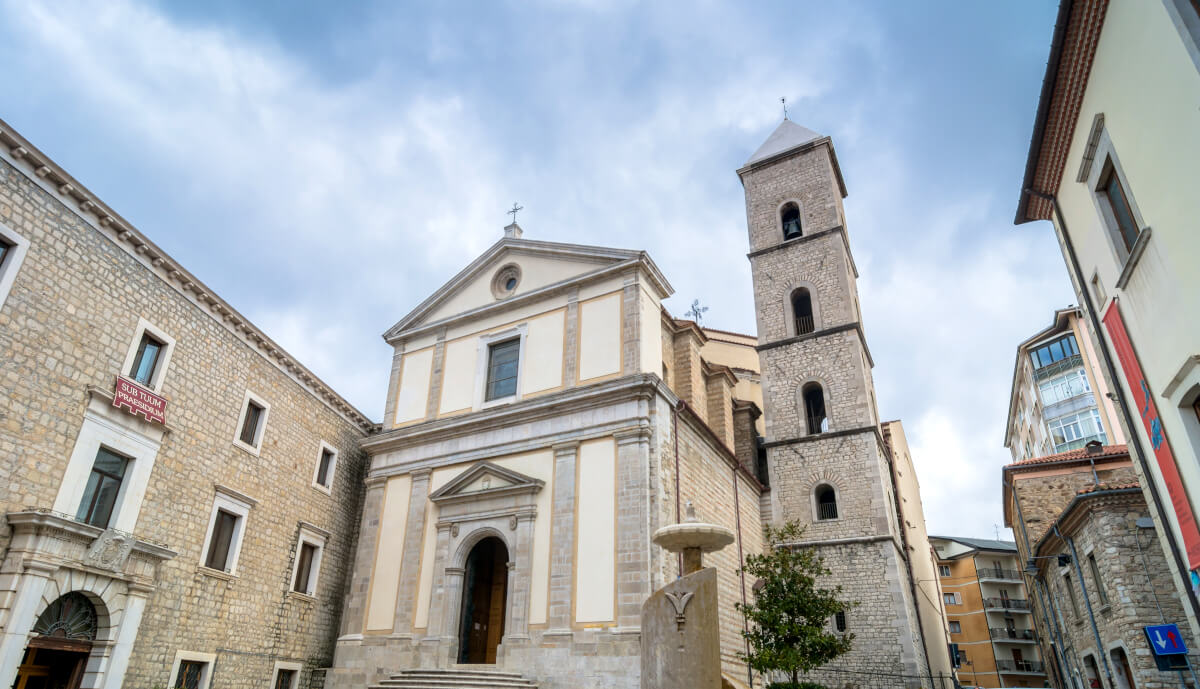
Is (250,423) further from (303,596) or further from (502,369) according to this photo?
(502,369)

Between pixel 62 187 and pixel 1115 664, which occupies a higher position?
pixel 62 187

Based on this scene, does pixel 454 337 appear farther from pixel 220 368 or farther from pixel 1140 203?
pixel 1140 203

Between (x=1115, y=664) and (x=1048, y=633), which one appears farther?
(x=1048, y=633)

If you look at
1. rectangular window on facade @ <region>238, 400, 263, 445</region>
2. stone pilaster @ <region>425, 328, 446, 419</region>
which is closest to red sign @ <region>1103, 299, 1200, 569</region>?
stone pilaster @ <region>425, 328, 446, 419</region>

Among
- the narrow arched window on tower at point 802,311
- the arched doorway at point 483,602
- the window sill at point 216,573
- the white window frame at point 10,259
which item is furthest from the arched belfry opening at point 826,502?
the white window frame at point 10,259

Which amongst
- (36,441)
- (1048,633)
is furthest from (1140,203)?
(1048,633)

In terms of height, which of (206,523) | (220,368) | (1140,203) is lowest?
(206,523)

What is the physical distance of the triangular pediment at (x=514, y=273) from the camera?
17047mm

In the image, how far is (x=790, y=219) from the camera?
25.8m

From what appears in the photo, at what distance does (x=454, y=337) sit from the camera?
18.6 metres

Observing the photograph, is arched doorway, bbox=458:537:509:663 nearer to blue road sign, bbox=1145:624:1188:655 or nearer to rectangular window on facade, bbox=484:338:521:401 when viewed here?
rectangular window on facade, bbox=484:338:521:401

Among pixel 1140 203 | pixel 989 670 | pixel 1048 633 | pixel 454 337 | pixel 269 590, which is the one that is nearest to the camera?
pixel 1140 203

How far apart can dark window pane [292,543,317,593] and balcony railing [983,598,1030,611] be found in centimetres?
4518

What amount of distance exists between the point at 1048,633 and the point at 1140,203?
23.4 m
